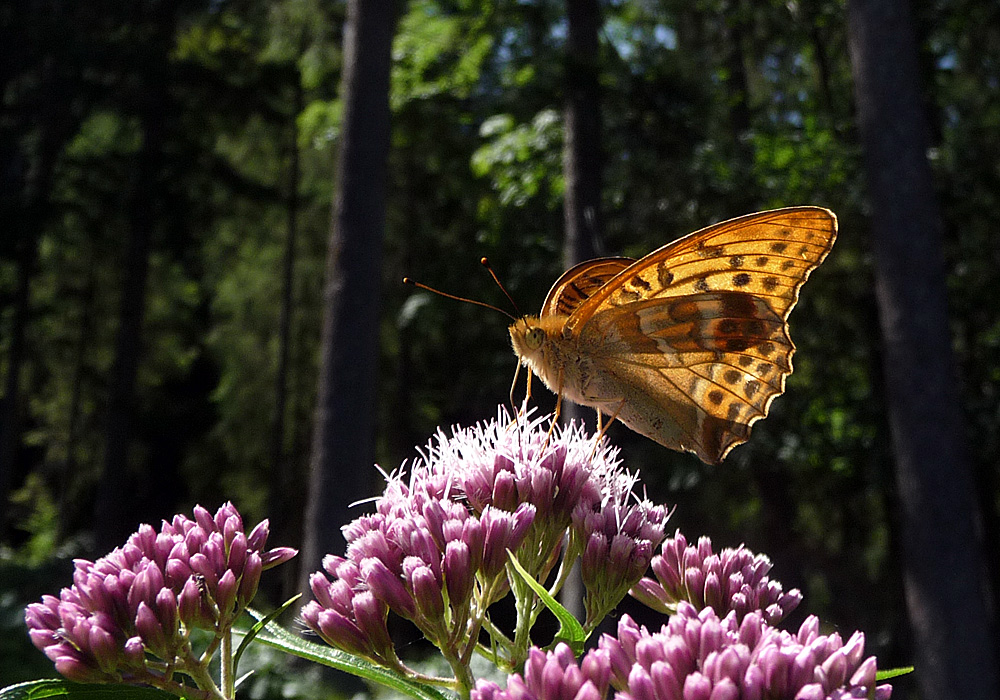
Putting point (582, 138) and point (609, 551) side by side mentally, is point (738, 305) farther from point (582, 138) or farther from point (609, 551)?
point (582, 138)

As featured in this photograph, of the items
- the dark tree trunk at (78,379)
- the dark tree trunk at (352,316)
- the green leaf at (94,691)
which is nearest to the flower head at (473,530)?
the green leaf at (94,691)

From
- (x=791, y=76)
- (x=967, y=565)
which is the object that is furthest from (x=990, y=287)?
(x=791, y=76)

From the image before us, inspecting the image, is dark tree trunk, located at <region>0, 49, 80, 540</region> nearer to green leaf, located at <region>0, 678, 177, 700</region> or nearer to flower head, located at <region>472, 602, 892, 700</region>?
green leaf, located at <region>0, 678, 177, 700</region>

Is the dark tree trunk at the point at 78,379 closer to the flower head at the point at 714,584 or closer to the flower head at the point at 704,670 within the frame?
the flower head at the point at 714,584

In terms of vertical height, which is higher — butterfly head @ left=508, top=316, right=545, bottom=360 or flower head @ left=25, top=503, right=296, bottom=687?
butterfly head @ left=508, top=316, right=545, bottom=360

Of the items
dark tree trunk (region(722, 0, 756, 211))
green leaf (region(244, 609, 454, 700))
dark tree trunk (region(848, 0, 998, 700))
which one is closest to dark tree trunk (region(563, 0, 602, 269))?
dark tree trunk (region(848, 0, 998, 700))

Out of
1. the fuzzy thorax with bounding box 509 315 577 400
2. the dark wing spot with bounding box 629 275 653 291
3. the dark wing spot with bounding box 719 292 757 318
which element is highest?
the dark wing spot with bounding box 629 275 653 291

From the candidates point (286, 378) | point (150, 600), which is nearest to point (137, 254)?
point (286, 378)
